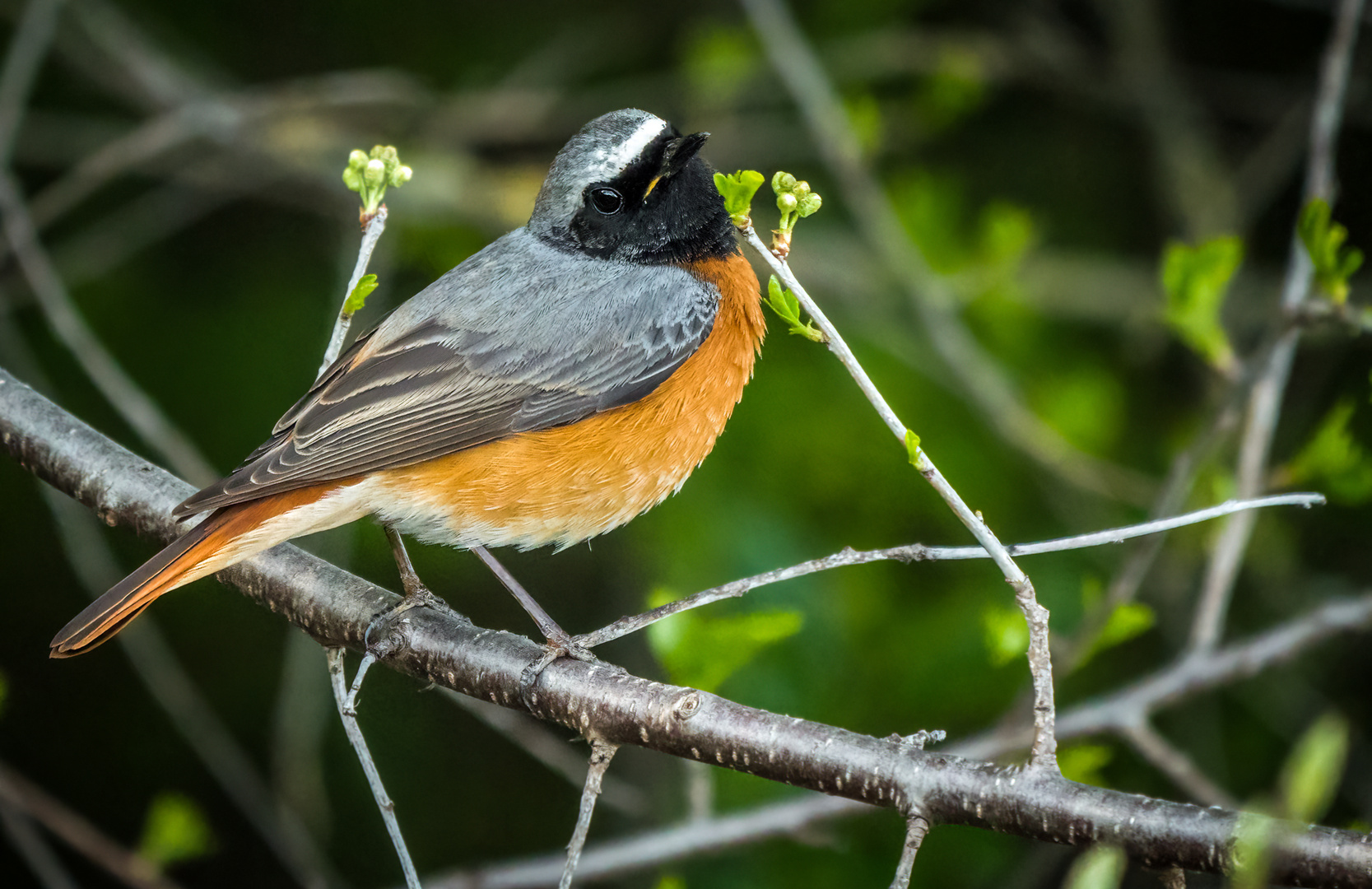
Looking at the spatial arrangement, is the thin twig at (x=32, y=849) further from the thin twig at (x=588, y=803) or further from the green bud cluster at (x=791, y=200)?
the green bud cluster at (x=791, y=200)

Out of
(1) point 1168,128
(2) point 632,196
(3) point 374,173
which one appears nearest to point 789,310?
(3) point 374,173

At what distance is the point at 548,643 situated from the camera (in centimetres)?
295

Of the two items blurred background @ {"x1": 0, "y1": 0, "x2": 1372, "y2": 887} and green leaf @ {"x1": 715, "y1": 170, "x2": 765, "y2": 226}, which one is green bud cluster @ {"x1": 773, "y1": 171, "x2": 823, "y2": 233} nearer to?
green leaf @ {"x1": 715, "y1": 170, "x2": 765, "y2": 226}

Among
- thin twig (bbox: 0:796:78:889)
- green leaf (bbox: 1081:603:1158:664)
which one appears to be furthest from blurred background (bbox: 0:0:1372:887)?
green leaf (bbox: 1081:603:1158:664)

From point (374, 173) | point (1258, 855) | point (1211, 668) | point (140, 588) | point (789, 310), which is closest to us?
point (1258, 855)

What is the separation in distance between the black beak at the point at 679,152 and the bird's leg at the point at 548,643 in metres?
1.25

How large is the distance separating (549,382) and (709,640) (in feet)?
3.23

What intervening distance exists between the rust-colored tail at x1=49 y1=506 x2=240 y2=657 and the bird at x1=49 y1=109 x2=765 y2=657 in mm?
53

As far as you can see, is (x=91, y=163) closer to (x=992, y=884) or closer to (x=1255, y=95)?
(x=992, y=884)

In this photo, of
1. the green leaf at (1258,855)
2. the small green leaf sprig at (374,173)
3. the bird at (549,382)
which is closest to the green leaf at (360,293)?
the small green leaf sprig at (374,173)

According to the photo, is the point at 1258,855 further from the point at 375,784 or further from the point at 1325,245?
the point at 1325,245

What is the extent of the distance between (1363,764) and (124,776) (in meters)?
4.99

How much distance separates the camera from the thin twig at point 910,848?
196cm

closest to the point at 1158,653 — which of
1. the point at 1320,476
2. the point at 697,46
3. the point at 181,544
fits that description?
the point at 1320,476
